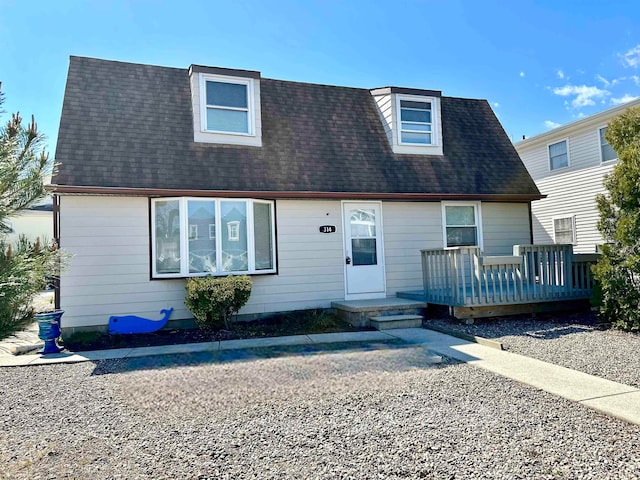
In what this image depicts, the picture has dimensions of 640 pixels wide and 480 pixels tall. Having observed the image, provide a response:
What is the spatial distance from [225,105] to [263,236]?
297cm

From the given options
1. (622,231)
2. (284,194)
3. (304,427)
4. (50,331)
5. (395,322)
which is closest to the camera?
(304,427)

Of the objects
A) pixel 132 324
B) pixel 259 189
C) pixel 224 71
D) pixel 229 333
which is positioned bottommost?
pixel 229 333

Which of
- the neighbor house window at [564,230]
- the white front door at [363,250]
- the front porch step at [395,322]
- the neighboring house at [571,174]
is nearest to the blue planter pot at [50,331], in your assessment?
the front porch step at [395,322]

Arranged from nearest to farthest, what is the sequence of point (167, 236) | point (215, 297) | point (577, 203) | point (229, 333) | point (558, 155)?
point (215, 297)
point (229, 333)
point (167, 236)
point (577, 203)
point (558, 155)

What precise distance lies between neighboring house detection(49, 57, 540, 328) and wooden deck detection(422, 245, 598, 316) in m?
1.39

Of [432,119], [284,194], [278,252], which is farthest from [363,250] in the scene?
[432,119]

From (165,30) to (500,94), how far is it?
1198cm

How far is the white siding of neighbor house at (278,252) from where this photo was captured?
7.62 metres

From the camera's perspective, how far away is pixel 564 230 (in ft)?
50.6

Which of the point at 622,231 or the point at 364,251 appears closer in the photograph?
the point at 622,231

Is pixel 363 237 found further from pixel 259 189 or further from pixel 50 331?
pixel 50 331

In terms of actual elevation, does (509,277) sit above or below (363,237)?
below

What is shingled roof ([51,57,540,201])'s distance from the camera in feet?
26.3

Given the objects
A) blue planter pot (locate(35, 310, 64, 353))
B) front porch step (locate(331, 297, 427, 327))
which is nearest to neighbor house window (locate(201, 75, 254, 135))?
front porch step (locate(331, 297, 427, 327))
